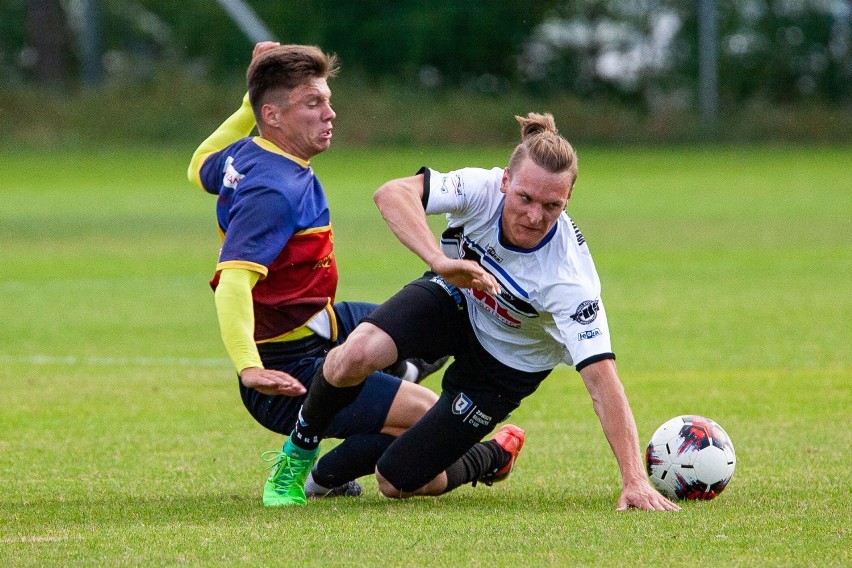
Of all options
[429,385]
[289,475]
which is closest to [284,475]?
[289,475]

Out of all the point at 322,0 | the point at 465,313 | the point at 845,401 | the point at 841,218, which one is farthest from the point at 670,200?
the point at 465,313

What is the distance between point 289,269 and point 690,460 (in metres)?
1.87

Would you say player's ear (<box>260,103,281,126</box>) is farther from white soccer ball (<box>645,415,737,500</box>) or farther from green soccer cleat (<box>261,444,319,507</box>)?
white soccer ball (<box>645,415,737,500</box>)

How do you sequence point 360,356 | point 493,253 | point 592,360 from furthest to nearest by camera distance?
point 493,253 < point 360,356 < point 592,360

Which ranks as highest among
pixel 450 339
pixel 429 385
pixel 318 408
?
pixel 450 339

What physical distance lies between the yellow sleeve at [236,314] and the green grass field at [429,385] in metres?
0.67

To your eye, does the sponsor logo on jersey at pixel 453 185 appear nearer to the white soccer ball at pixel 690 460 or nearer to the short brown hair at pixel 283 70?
the short brown hair at pixel 283 70

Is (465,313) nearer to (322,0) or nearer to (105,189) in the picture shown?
(105,189)

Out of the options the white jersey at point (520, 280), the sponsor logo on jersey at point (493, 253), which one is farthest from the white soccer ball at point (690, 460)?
the sponsor logo on jersey at point (493, 253)

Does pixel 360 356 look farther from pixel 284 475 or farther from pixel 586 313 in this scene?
pixel 586 313

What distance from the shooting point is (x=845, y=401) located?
8.78 m

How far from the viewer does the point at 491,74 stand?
1581 inches

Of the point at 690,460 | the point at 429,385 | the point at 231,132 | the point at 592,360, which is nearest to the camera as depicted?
the point at 592,360

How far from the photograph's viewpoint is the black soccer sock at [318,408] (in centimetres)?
590
